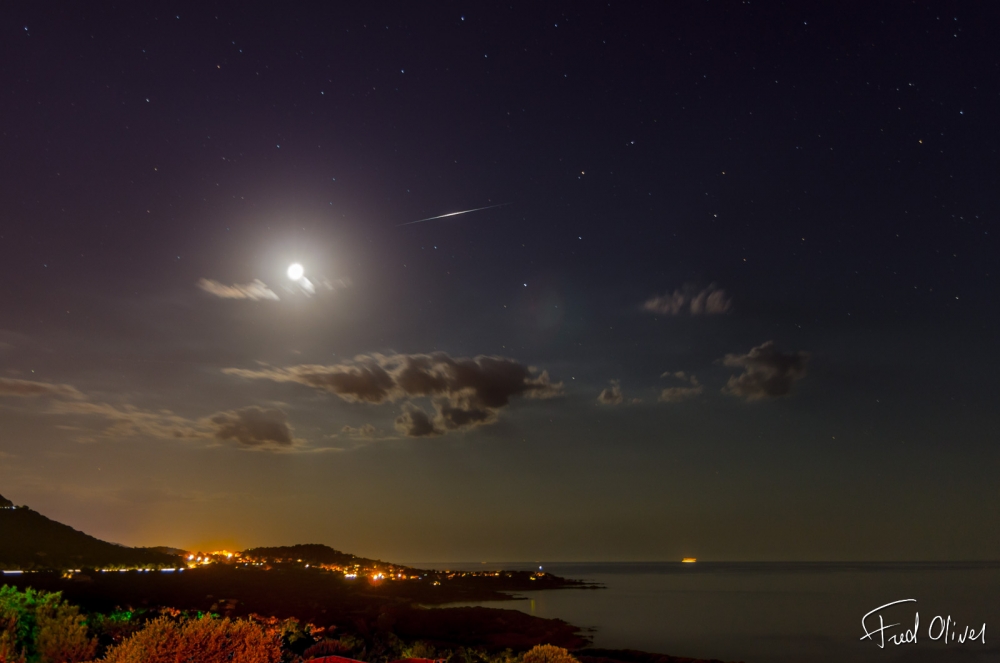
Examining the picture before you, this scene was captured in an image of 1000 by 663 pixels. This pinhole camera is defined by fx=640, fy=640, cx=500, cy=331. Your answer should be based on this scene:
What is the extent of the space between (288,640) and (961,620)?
76477mm

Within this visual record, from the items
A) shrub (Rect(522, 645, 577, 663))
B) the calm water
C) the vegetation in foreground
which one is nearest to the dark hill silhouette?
the calm water

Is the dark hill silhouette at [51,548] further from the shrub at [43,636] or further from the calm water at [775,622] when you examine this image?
the shrub at [43,636]

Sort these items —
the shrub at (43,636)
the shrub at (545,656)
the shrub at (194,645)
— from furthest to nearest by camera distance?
the shrub at (545,656), the shrub at (43,636), the shrub at (194,645)

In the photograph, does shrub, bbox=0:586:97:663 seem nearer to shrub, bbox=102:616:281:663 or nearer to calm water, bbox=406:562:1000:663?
shrub, bbox=102:616:281:663

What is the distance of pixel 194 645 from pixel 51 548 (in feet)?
275

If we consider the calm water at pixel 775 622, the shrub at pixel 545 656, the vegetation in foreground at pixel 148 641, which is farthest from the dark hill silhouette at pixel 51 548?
the shrub at pixel 545 656

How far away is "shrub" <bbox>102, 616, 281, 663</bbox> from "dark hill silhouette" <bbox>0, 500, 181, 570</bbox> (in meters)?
68.4

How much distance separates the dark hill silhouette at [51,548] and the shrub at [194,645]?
68.4 meters

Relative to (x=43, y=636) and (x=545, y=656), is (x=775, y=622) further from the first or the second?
(x=43, y=636)

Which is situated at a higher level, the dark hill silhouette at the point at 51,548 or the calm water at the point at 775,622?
the dark hill silhouette at the point at 51,548

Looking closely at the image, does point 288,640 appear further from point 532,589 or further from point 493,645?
point 532,589

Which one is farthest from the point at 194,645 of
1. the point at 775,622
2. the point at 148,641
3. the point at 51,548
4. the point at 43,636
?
the point at 51,548

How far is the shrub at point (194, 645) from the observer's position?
933 cm

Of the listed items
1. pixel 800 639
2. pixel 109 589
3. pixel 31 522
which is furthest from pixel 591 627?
pixel 31 522
